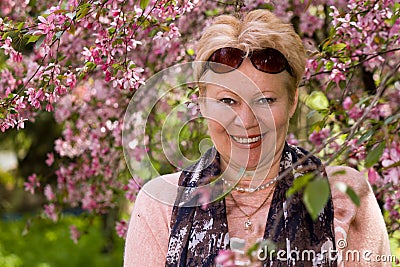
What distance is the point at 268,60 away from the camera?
79.5 inches

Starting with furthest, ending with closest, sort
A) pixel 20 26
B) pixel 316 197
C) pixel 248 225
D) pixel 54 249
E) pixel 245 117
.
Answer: pixel 54 249
pixel 20 26
pixel 248 225
pixel 245 117
pixel 316 197

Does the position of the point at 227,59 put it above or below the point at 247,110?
above

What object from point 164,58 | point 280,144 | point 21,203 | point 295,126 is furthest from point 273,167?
point 21,203

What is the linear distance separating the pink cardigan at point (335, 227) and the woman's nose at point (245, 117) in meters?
0.26

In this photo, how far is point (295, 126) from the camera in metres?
4.19

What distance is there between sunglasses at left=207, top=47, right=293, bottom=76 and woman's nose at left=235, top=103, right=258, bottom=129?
0.11 meters

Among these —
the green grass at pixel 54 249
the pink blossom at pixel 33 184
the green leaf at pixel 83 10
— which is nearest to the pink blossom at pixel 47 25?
the green leaf at pixel 83 10

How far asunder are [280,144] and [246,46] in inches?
11.7

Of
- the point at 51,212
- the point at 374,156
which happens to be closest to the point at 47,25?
the point at 374,156

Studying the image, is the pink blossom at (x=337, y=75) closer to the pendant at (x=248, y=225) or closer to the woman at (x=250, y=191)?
the woman at (x=250, y=191)

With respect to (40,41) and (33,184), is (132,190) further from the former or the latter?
(40,41)

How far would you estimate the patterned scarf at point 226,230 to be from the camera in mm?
2023

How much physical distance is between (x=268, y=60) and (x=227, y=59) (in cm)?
11

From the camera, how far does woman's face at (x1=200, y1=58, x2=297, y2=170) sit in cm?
201
